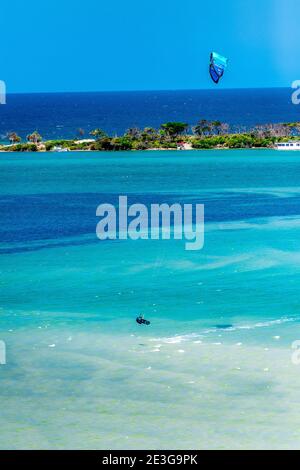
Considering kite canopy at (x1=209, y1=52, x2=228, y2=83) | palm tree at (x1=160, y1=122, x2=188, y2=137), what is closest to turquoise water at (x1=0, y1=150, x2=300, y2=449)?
kite canopy at (x1=209, y1=52, x2=228, y2=83)

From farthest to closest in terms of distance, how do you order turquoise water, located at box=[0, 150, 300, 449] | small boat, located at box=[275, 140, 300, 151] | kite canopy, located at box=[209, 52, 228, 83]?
small boat, located at box=[275, 140, 300, 151]
kite canopy, located at box=[209, 52, 228, 83]
turquoise water, located at box=[0, 150, 300, 449]

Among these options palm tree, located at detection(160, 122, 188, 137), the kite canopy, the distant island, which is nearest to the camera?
the kite canopy

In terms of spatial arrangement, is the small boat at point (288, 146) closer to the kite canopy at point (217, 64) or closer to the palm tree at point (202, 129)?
the palm tree at point (202, 129)

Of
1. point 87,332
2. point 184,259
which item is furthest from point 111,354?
point 184,259

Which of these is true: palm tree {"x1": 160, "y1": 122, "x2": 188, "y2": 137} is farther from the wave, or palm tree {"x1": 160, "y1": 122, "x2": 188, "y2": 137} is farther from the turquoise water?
the wave

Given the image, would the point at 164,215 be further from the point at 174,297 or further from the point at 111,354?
the point at 111,354

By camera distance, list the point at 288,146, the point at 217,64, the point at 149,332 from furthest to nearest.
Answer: the point at 288,146 → the point at 217,64 → the point at 149,332

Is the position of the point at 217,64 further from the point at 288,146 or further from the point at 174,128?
the point at 174,128

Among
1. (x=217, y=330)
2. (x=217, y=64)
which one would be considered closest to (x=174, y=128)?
(x=217, y=64)
